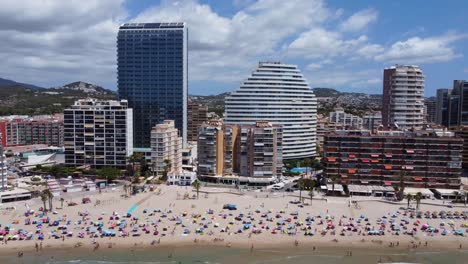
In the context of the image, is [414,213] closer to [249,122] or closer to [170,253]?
[170,253]

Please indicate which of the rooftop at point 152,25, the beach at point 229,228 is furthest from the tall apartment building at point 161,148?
the rooftop at point 152,25

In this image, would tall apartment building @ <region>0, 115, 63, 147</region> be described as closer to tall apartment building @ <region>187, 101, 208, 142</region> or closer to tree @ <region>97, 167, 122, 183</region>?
tall apartment building @ <region>187, 101, 208, 142</region>

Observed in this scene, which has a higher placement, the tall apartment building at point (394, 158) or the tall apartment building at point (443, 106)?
the tall apartment building at point (443, 106)

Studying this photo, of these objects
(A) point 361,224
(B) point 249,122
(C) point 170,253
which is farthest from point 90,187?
(A) point 361,224

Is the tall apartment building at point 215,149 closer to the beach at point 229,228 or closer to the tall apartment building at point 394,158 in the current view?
the beach at point 229,228

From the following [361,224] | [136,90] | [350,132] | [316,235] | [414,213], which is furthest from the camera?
[136,90]
